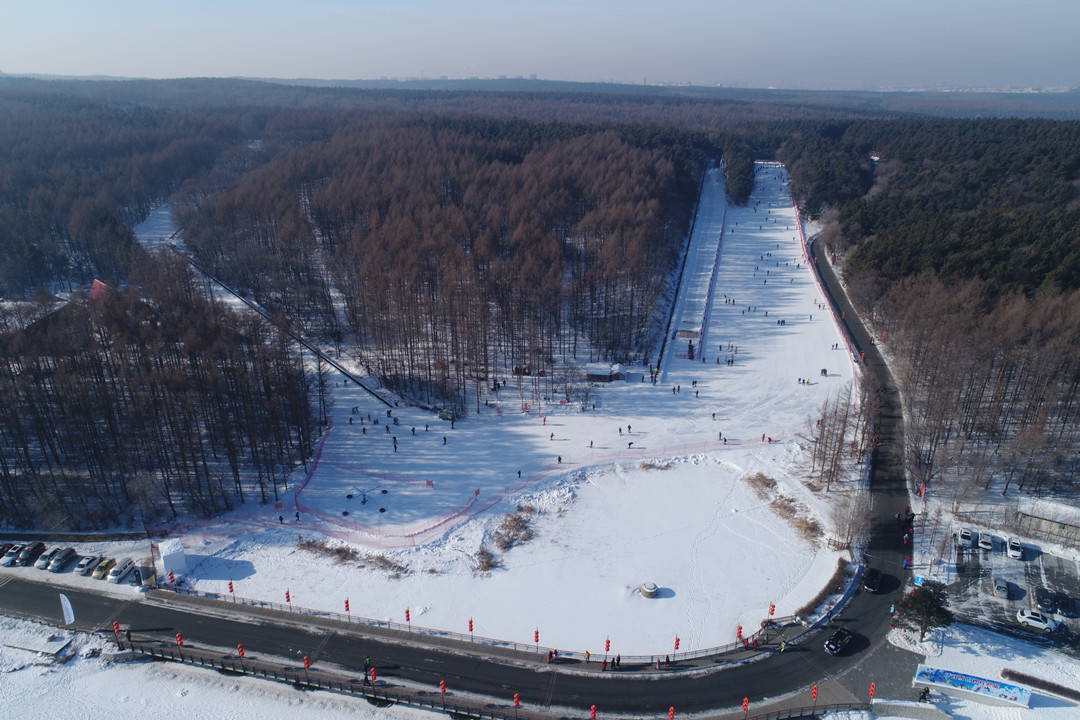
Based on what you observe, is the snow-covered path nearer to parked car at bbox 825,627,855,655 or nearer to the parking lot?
parked car at bbox 825,627,855,655

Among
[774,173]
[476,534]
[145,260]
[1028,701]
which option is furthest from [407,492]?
[774,173]

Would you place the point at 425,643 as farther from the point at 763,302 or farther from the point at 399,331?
the point at 763,302

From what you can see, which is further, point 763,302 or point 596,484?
point 763,302

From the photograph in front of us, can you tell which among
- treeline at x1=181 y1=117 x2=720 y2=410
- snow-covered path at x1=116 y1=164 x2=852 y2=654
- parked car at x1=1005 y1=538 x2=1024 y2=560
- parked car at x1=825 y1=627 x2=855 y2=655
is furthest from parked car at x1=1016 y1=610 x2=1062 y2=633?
treeline at x1=181 y1=117 x2=720 y2=410

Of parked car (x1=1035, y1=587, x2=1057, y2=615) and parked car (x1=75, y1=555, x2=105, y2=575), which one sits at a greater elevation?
parked car (x1=75, y1=555, x2=105, y2=575)

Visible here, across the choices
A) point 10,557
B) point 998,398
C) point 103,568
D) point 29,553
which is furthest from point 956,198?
point 10,557
